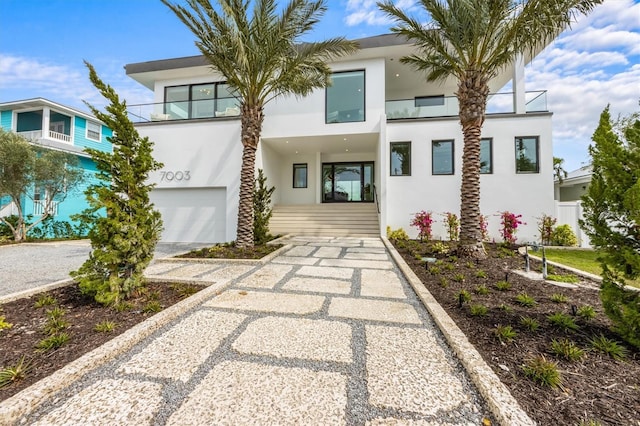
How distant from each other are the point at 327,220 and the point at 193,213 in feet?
19.4

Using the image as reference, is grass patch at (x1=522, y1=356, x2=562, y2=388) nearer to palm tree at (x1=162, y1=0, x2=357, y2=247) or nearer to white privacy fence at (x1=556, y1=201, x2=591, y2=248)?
palm tree at (x1=162, y1=0, x2=357, y2=247)

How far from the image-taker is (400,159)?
1101cm

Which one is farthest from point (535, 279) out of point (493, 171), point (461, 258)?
point (493, 171)

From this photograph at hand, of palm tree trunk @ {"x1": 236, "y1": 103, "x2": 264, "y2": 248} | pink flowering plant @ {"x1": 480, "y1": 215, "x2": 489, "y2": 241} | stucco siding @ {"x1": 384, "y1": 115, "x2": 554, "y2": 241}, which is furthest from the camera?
stucco siding @ {"x1": 384, "y1": 115, "x2": 554, "y2": 241}

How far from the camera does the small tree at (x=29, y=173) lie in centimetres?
974

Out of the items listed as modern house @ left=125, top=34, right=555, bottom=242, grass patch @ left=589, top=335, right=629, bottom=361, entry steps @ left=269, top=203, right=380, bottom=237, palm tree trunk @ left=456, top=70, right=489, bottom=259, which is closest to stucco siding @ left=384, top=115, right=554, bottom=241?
modern house @ left=125, top=34, right=555, bottom=242

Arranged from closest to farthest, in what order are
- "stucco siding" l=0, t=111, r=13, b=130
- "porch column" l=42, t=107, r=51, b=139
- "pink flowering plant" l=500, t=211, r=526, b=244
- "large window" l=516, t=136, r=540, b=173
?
"pink flowering plant" l=500, t=211, r=526, b=244, "large window" l=516, t=136, r=540, b=173, "porch column" l=42, t=107, r=51, b=139, "stucco siding" l=0, t=111, r=13, b=130

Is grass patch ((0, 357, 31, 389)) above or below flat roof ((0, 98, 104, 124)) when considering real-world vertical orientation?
below

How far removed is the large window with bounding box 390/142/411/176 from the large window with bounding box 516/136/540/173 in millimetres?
4155

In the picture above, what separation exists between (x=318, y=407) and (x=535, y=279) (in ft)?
16.2

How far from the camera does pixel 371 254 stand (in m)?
7.26

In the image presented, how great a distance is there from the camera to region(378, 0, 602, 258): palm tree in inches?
212

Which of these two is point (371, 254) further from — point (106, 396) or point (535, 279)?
point (106, 396)

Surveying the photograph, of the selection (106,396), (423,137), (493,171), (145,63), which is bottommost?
(106,396)
